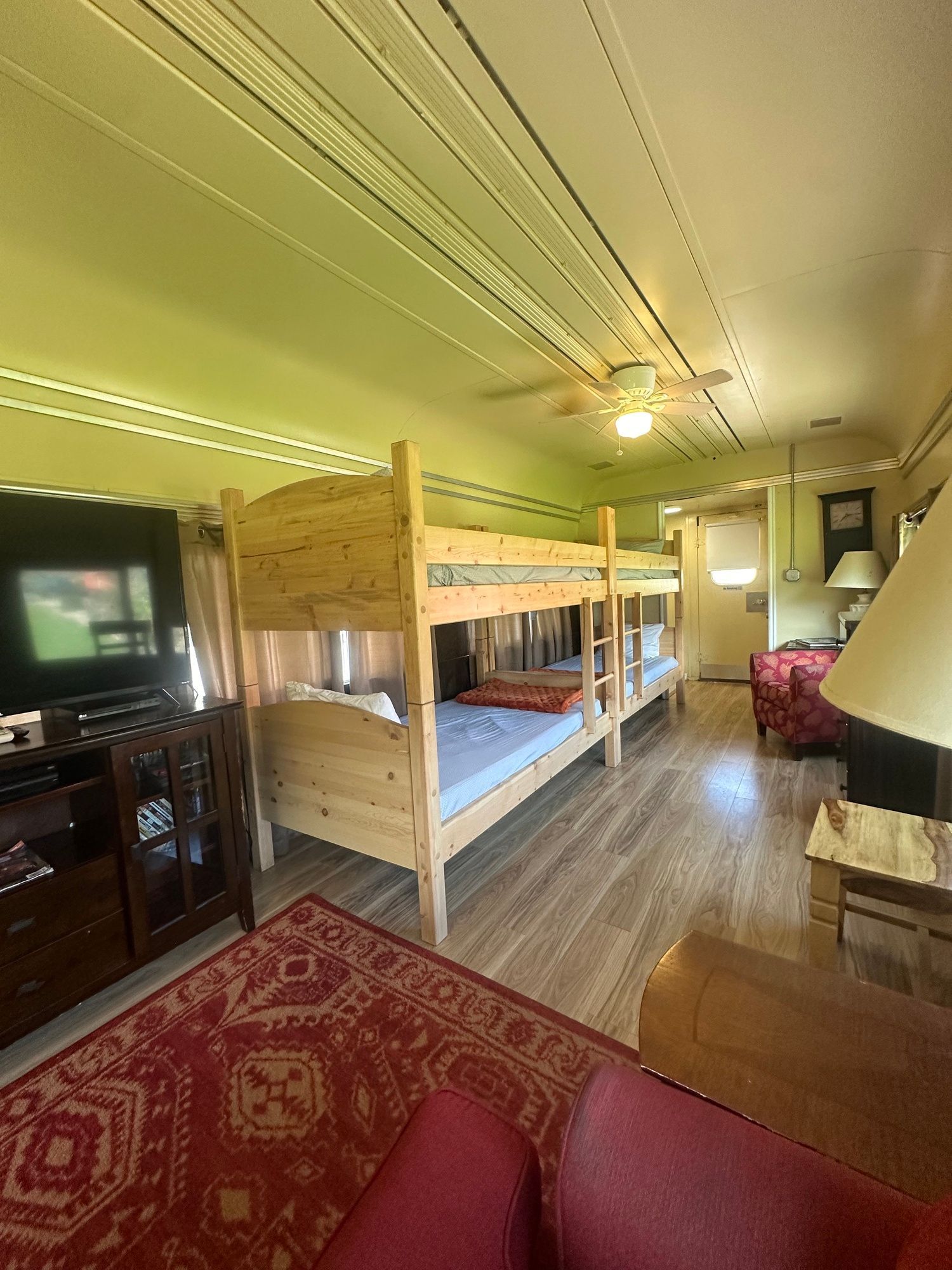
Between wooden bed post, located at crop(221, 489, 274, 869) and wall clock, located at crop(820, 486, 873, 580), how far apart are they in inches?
208

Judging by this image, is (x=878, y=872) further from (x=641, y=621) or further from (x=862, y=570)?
(x=862, y=570)

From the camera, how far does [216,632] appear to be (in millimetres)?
2484

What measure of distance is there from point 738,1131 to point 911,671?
669mm

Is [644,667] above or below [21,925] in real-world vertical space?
above

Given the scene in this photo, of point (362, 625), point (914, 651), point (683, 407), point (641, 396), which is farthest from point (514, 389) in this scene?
point (914, 651)

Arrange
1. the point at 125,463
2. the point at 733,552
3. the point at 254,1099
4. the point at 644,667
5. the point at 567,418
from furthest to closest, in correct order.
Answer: the point at 733,552
the point at 644,667
the point at 567,418
the point at 125,463
the point at 254,1099

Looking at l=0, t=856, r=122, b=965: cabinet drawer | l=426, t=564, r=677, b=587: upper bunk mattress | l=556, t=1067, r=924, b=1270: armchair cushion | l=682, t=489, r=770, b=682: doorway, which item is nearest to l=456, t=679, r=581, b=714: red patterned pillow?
l=426, t=564, r=677, b=587: upper bunk mattress

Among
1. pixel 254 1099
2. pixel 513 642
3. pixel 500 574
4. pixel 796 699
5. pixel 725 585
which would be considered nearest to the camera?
pixel 254 1099

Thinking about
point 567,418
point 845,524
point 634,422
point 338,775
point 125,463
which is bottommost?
point 338,775

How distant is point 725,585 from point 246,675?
607cm

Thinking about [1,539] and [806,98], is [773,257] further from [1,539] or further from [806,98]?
[1,539]

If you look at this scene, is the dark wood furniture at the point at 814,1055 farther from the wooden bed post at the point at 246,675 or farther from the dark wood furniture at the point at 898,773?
the wooden bed post at the point at 246,675

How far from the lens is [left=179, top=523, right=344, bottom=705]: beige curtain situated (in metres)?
2.42

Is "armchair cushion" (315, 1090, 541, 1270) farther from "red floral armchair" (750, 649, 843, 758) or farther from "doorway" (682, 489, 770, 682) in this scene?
"doorway" (682, 489, 770, 682)
